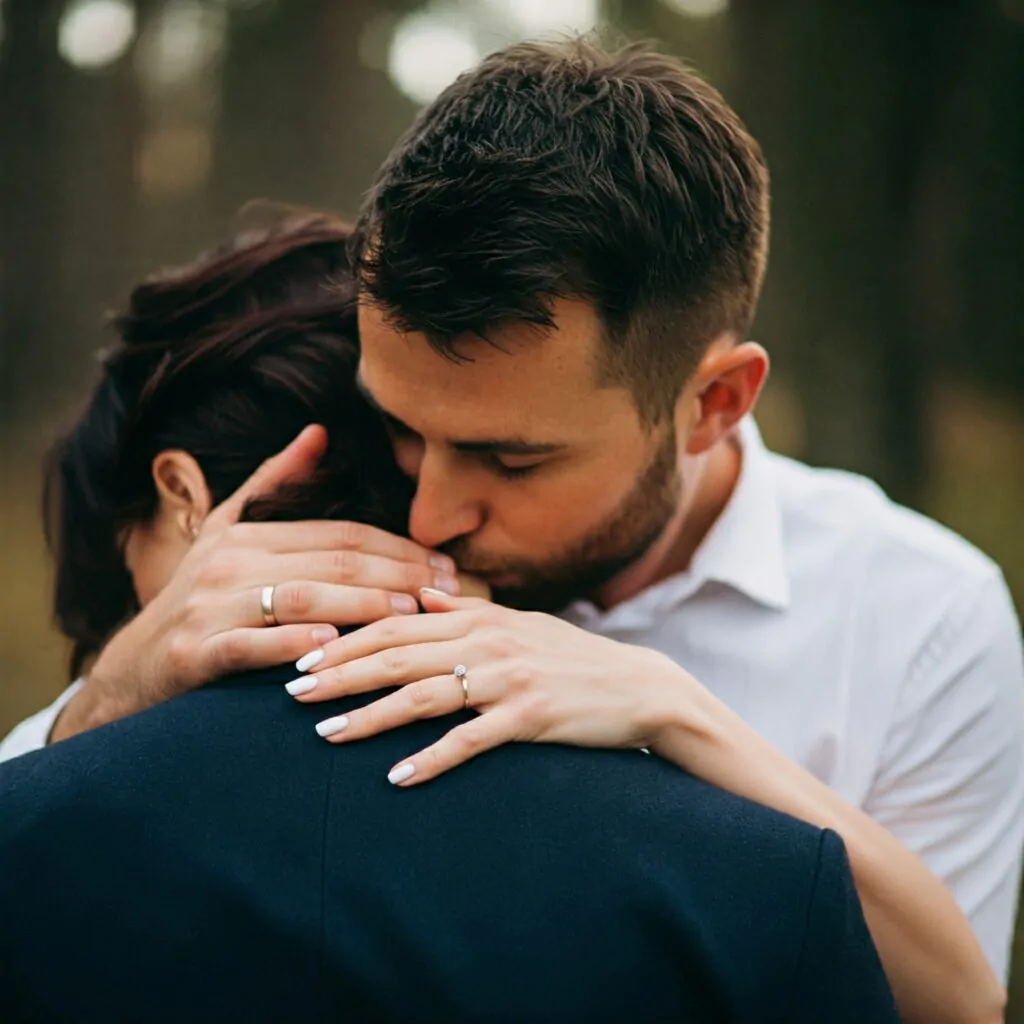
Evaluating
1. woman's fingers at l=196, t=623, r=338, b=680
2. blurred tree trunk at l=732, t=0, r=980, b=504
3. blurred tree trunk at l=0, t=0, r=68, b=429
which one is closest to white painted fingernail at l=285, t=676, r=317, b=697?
woman's fingers at l=196, t=623, r=338, b=680

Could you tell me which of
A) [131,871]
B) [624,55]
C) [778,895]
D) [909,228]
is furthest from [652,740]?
[909,228]

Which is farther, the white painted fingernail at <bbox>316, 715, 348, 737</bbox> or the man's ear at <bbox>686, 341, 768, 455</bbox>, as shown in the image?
the man's ear at <bbox>686, 341, 768, 455</bbox>

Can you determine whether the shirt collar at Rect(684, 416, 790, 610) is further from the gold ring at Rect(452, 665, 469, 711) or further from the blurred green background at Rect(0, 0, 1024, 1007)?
the blurred green background at Rect(0, 0, 1024, 1007)

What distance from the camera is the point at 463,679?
64.4 inches

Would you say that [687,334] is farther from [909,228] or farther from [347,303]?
[909,228]

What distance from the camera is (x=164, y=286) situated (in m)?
2.41

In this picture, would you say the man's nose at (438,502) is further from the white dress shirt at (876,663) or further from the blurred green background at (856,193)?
the blurred green background at (856,193)

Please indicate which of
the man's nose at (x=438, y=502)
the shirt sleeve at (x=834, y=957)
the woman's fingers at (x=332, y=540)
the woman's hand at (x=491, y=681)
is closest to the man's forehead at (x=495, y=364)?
the man's nose at (x=438, y=502)

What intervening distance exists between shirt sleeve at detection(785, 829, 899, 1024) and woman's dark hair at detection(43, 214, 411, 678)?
2.93 feet

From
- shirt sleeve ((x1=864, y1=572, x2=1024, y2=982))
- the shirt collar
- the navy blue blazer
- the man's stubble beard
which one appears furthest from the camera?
the shirt collar

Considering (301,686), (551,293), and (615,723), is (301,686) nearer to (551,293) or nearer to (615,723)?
(615,723)

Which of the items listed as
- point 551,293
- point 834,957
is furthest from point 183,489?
point 834,957

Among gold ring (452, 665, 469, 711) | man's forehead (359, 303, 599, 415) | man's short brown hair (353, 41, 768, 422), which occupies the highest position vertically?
man's short brown hair (353, 41, 768, 422)

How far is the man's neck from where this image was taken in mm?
2523
